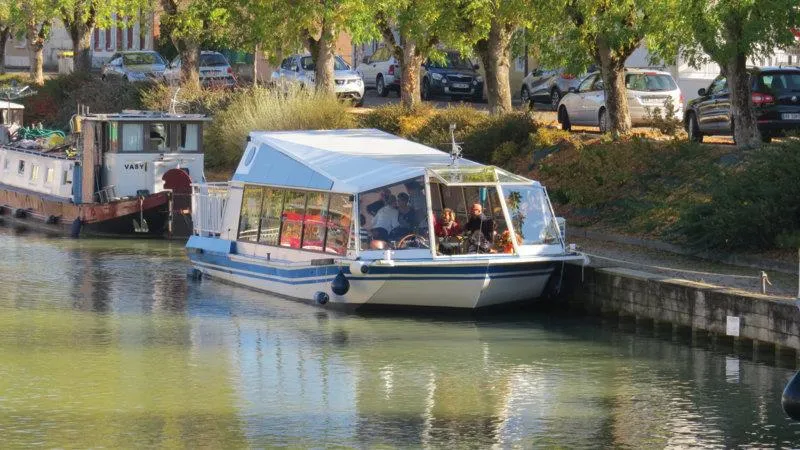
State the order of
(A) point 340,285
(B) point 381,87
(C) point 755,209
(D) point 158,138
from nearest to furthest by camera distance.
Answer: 1. (C) point 755,209
2. (A) point 340,285
3. (D) point 158,138
4. (B) point 381,87

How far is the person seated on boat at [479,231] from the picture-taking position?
24891 mm

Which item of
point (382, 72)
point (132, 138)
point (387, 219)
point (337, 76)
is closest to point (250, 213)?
point (387, 219)

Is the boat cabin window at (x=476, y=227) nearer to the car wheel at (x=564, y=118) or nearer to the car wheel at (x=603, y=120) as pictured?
the car wheel at (x=603, y=120)

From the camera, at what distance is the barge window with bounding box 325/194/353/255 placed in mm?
25484

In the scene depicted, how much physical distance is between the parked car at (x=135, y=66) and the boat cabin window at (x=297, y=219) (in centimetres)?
2995

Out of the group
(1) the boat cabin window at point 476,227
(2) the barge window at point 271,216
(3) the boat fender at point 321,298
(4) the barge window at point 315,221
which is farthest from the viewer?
(2) the barge window at point 271,216

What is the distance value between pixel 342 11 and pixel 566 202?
47.5 feet

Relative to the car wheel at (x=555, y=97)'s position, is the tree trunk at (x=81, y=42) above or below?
above

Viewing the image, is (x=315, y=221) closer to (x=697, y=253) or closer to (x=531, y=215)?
(x=531, y=215)

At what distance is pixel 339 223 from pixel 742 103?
355 inches

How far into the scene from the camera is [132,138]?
36812mm

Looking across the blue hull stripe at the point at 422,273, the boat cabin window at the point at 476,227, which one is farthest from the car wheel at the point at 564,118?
the blue hull stripe at the point at 422,273

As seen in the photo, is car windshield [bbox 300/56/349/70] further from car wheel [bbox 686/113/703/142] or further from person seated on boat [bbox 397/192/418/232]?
person seated on boat [bbox 397/192/418/232]

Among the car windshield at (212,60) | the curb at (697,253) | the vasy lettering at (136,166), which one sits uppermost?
the car windshield at (212,60)
